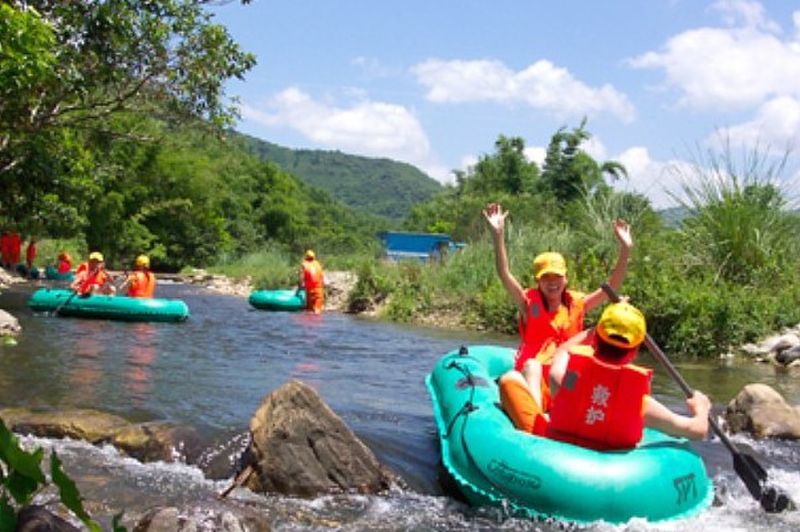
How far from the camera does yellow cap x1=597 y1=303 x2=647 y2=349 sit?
4.45 metres

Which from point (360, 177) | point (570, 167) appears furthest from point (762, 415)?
point (360, 177)

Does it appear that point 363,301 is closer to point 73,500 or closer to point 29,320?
point 29,320

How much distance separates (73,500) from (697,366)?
34.1 feet

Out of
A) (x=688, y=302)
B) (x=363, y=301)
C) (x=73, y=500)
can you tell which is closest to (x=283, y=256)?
(x=363, y=301)

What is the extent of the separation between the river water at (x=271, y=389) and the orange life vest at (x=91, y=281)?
2.37ft

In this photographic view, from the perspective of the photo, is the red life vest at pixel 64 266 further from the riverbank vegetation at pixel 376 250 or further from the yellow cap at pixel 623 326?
the yellow cap at pixel 623 326

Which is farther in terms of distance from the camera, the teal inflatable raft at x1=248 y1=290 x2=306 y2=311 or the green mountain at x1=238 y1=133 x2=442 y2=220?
the green mountain at x1=238 y1=133 x2=442 y2=220

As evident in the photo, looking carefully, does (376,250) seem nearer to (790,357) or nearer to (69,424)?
(790,357)

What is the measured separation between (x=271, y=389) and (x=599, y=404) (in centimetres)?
432

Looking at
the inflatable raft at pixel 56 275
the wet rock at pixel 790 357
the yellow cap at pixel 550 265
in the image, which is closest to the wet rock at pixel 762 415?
the yellow cap at pixel 550 265

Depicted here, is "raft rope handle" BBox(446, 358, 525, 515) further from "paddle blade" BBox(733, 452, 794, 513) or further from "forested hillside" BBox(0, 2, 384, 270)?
"forested hillside" BBox(0, 2, 384, 270)

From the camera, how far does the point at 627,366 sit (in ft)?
15.2

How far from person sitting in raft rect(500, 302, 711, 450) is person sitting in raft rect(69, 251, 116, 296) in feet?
34.2

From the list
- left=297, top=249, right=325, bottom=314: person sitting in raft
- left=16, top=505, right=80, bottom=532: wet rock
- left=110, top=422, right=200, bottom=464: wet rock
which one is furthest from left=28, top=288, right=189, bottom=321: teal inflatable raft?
left=16, top=505, right=80, bottom=532: wet rock
